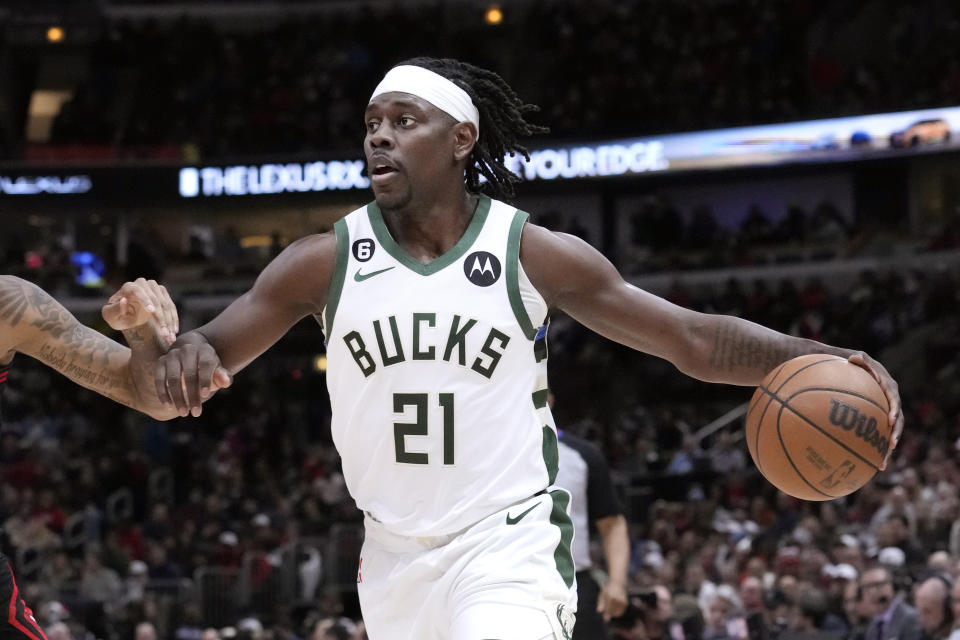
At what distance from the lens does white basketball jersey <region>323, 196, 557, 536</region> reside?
3.96 m

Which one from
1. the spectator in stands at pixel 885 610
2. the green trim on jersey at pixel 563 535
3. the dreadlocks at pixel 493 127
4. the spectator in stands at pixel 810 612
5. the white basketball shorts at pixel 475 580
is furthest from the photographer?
the spectator in stands at pixel 810 612

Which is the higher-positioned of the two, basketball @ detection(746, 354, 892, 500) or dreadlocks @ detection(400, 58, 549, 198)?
dreadlocks @ detection(400, 58, 549, 198)

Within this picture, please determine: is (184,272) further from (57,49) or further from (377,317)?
(377,317)

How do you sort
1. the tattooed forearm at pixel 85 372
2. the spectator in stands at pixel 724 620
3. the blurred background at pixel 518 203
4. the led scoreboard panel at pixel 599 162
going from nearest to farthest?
1. the tattooed forearm at pixel 85 372
2. the spectator in stands at pixel 724 620
3. the blurred background at pixel 518 203
4. the led scoreboard panel at pixel 599 162

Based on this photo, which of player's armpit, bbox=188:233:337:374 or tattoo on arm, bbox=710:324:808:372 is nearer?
player's armpit, bbox=188:233:337:374

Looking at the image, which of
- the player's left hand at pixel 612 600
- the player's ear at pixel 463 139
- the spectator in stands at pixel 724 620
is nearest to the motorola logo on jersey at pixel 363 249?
the player's ear at pixel 463 139

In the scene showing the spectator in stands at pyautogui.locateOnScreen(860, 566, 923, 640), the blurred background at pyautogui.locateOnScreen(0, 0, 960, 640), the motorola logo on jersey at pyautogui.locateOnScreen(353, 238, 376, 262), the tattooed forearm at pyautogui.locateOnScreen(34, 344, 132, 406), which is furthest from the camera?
the blurred background at pyautogui.locateOnScreen(0, 0, 960, 640)

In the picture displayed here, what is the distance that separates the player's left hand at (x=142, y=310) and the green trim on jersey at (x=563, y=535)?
1.28m

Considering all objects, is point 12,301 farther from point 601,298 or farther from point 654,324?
point 654,324

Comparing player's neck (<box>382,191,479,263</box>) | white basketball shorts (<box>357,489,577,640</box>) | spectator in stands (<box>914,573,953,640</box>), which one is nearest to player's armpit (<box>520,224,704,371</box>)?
player's neck (<box>382,191,479,263</box>)

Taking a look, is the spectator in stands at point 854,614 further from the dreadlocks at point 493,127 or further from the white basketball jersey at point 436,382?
the white basketball jersey at point 436,382

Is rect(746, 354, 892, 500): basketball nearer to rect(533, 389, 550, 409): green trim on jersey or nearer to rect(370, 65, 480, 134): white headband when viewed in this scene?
rect(533, 389, 550, 409): green trim on jersey

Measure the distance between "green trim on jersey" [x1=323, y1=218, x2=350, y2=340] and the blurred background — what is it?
832cm

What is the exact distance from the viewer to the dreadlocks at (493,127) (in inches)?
183
